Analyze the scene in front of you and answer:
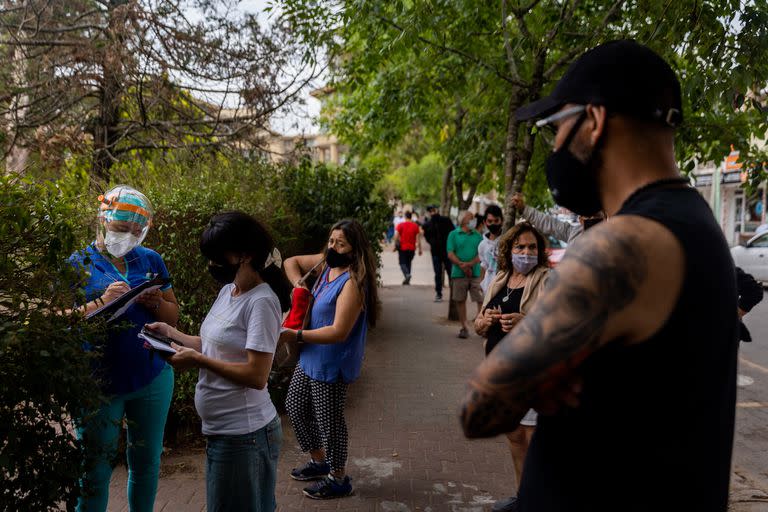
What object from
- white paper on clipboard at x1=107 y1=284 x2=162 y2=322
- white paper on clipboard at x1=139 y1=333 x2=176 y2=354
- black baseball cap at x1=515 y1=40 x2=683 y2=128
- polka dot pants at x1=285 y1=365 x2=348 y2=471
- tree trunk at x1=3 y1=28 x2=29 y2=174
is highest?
tree trunk at x1=3 y1=28 x2=29 y2=174

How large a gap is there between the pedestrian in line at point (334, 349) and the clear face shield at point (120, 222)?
4.03ft

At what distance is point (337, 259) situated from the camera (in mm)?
4188

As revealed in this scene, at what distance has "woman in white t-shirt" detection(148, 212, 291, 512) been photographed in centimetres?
263

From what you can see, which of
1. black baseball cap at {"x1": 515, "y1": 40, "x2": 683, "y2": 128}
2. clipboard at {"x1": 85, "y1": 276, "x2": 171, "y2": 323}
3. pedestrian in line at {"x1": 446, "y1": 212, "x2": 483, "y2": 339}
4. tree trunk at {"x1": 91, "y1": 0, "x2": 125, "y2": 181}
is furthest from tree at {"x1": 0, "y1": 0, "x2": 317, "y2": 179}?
black baseball cap at {"x1": 515, "y1": 40, "x2": 683, "y2": 128}

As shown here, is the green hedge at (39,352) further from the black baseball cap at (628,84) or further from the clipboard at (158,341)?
the black baseball cap at (628,84)

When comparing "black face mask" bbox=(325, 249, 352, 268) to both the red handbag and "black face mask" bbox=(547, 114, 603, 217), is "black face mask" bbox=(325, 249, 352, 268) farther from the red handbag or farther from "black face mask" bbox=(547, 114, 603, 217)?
"black face mask" bbox=(547, 114, 603, 217)

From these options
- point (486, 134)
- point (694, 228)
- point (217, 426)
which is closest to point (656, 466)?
point (694, 228)

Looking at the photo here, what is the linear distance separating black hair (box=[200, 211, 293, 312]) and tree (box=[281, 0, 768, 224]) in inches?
55.7

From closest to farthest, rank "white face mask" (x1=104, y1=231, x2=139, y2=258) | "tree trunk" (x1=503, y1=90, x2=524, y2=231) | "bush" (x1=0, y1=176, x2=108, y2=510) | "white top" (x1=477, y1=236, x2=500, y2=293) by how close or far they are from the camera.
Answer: "bush" (x1=0, y1=176, x2=108, y2=510) < "white face mask" (x1=104, y1=231, x2=139, y2=258) < "tree trunk" (x1=503, y1=90, x2=524, y2=231) < "white top" (x1=477, y1=236, x2=500, y2=293)

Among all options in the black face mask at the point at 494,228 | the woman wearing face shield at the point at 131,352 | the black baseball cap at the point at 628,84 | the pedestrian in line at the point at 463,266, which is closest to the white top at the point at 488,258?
the black face mask at the point at 494,228

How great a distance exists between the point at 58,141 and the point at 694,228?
28.4 feet

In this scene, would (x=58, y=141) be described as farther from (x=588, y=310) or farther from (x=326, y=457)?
(x=588, y=310)

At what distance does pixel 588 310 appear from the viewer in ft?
3.73

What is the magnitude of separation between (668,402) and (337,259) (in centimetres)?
313
